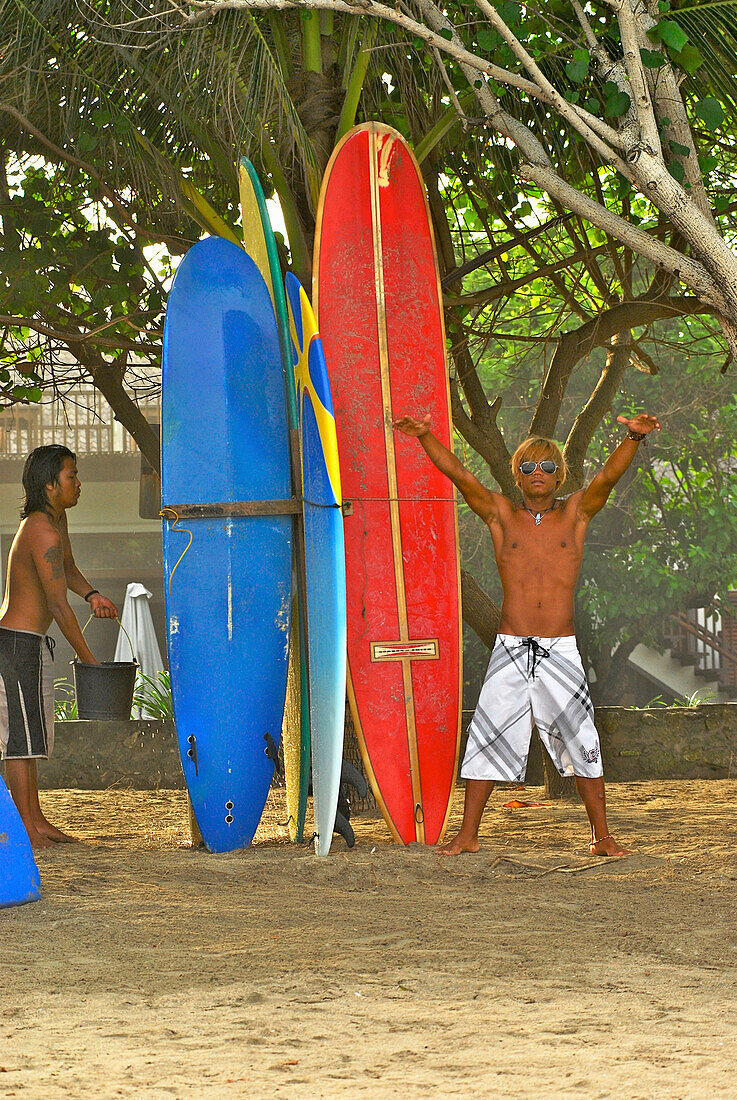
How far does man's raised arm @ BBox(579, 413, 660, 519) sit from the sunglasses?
145mm

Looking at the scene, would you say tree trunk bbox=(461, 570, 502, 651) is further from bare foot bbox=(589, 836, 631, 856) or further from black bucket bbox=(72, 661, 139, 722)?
black bucket bbox=(72, 661, 139, 722)

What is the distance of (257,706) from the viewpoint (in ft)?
13.4

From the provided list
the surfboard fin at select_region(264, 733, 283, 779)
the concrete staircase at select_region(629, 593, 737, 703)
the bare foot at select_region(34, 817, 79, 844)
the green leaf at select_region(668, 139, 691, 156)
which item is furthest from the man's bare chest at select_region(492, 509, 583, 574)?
the concrete staircase at select_region(629, 593, 737, 703)

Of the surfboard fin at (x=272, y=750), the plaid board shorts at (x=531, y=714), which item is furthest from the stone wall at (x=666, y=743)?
the surfboard fin at (x=272, y=750)

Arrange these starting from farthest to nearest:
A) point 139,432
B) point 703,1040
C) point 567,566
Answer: point 139,432 < point 567,566 < point 703,1040

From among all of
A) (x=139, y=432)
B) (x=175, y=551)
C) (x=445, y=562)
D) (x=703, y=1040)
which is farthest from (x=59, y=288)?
(x=703, y=1040)

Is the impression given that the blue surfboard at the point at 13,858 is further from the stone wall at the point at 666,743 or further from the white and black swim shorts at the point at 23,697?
the stone wall at the point at 666,743

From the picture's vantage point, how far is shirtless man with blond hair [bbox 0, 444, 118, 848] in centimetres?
424

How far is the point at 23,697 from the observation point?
4.25m

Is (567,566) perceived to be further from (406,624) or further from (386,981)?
(386,981)

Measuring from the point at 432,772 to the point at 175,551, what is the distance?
4.19 feet

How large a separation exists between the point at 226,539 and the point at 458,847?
1.41 m

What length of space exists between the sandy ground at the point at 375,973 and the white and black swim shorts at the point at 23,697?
1.44ft

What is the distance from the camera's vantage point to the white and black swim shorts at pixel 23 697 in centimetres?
423
